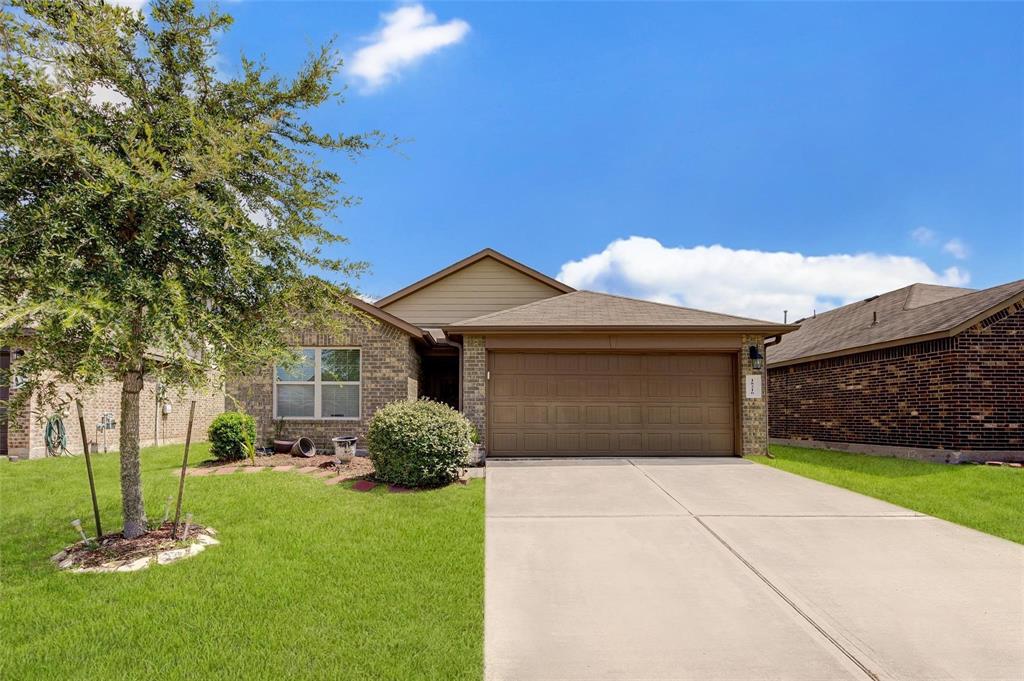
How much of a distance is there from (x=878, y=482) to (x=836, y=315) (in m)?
11.5

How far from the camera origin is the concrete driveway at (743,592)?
3385mm

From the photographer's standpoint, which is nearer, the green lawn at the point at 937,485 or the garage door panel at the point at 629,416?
the green lawn at the point at 937,485

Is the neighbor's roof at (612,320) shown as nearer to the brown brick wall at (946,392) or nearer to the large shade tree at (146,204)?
the brown brick wall at (946,392)

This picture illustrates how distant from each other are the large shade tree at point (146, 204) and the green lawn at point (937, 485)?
806 cm

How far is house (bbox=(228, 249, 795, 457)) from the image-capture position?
11703 millimetres

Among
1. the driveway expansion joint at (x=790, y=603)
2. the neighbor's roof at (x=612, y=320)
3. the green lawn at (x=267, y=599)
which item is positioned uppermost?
the neighbor's roof at (x=612, y=320)

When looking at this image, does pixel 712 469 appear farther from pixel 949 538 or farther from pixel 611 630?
pixel 611 630

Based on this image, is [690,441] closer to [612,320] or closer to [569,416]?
[569,416]

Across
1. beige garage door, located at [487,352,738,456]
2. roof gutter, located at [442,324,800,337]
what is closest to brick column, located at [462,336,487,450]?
beige garage door, located at [487,352,738,456]

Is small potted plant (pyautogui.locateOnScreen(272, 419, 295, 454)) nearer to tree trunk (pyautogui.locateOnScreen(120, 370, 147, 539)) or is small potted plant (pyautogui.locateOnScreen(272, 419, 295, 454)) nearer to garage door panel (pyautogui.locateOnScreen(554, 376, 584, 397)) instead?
garage door panel (pyautogui.locateOnScreen(554, 376, 584, 397))

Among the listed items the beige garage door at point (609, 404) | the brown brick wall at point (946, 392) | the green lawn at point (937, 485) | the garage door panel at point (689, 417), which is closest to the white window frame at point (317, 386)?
the beige garage door at point (609, 404)

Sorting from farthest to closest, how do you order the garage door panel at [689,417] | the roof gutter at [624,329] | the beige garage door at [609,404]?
the garage door panel at [689,417] < the beige garage door at [609,404] < the roof gutter at [624,329]

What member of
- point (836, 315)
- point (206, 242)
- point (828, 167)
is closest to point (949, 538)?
point (206, 242)

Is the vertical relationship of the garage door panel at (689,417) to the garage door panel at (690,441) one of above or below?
above
